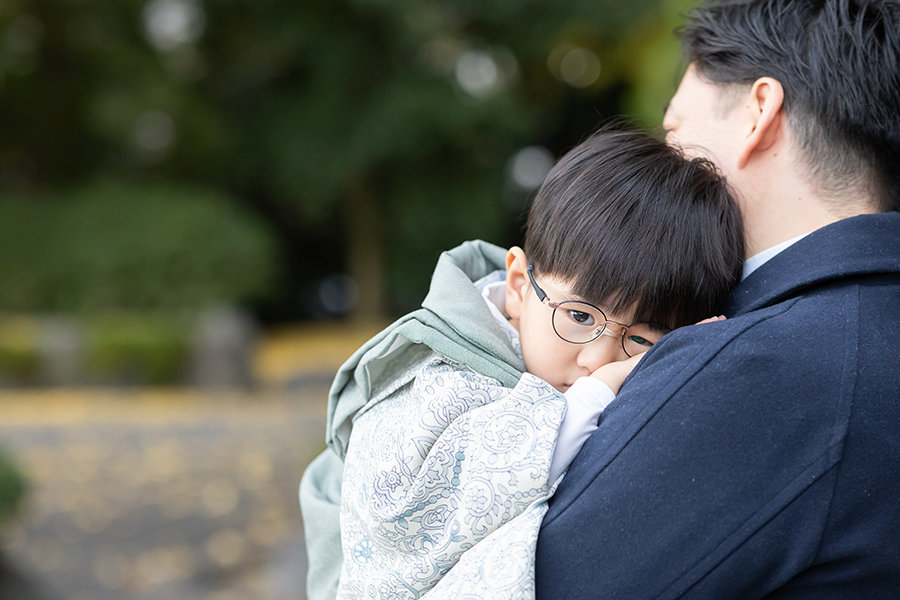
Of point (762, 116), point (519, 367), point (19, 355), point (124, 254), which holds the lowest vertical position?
point (19, 355)

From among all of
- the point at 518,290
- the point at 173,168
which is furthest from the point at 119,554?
the point at 173,168

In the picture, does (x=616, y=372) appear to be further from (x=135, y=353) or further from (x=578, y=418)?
(x=135, y=353)

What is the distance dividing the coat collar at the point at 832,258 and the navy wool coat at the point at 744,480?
0.37ft

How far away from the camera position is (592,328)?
4.18 ft

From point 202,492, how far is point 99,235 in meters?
5.87

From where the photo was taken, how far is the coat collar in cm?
118

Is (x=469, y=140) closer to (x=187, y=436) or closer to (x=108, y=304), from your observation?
(x=108, y=304)

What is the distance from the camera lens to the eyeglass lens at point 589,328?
1.27m

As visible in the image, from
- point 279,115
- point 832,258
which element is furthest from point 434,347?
point 279,115

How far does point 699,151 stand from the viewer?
1.44 meters

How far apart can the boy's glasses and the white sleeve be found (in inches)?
3.9

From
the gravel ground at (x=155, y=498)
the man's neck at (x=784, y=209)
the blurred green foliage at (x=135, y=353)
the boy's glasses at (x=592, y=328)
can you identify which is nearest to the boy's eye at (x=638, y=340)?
the boy's glasses at (x=592, y=328)

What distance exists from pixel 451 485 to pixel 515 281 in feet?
1.39

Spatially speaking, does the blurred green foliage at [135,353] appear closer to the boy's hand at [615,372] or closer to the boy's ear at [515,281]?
the boy's ear at [515,281]
